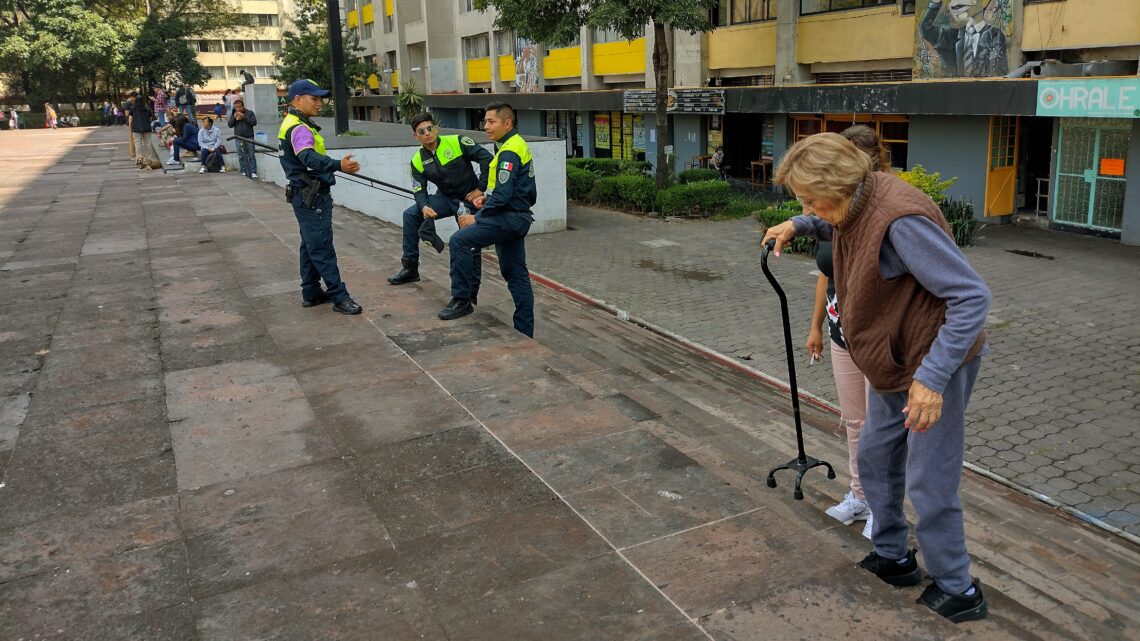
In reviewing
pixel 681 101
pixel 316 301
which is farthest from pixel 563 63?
pixel 316 301

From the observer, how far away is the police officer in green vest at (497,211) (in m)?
6.58

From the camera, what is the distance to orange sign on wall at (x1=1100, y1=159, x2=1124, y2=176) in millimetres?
15297

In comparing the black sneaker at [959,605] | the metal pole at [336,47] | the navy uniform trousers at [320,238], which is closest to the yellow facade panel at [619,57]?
the metal pole at [336,47]

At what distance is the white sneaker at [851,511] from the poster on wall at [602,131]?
28662mm

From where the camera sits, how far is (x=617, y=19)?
62.4ft

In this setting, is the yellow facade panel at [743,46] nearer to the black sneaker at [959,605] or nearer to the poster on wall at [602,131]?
the poster on wall at [602,131]

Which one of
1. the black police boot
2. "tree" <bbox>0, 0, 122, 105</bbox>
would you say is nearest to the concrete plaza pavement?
the black police boot

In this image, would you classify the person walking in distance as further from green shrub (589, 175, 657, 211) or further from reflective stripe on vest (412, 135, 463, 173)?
reflective stripe on vest (412, 135, 463, 173)

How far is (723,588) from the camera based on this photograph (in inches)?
120

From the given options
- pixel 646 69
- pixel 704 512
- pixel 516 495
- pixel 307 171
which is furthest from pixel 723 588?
Answer: pixel 646 69

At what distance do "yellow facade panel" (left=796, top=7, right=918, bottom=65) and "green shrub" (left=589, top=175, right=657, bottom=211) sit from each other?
5.38 metres

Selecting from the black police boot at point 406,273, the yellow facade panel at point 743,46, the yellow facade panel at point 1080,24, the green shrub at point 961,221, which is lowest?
the green shrub at point 961,221

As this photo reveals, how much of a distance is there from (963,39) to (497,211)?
15.1 m

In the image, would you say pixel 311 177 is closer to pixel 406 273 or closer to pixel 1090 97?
pixel 406 273
